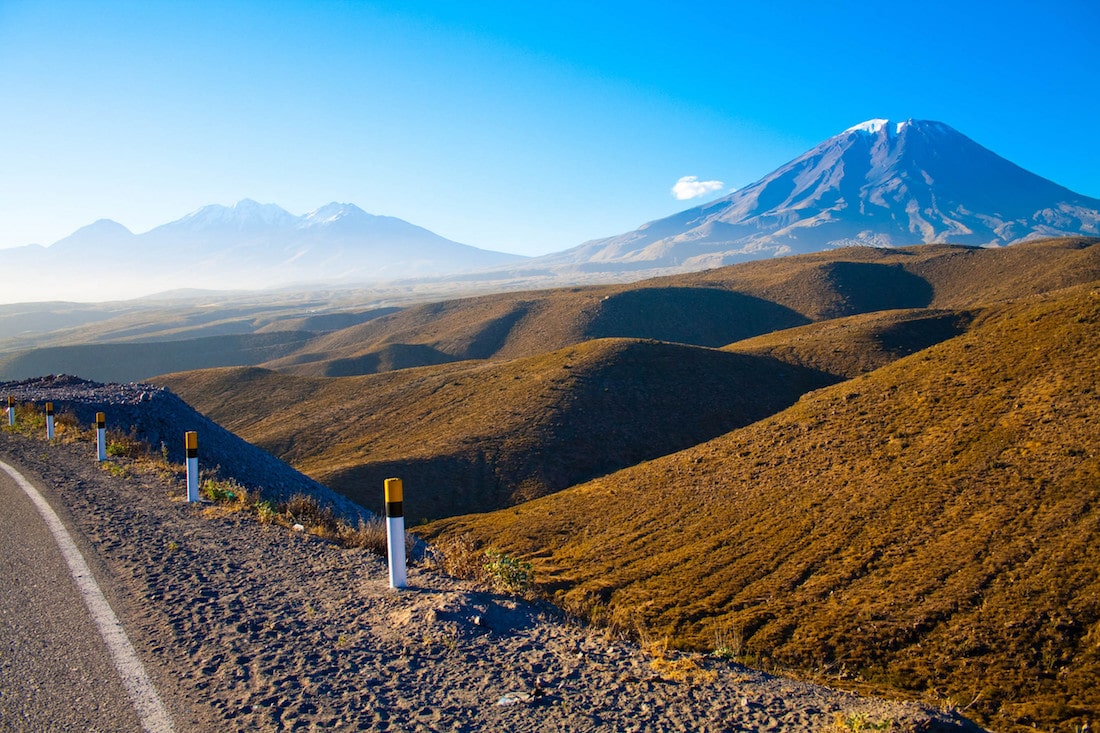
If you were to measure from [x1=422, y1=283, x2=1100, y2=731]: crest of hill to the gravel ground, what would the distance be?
2.47 m

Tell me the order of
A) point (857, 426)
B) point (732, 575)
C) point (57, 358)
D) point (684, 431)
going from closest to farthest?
point (732, 575) → point (857, 426) → point (684, 431) → point (57, 358)

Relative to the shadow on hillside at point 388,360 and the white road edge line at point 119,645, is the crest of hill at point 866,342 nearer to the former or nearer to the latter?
the white road edge line at point 119,645

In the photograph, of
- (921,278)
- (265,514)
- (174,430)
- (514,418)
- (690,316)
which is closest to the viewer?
(265,514)

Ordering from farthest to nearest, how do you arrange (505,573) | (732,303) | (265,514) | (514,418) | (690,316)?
(732,303)
(690,316)
(514,418)
(265,514)
(505,573)

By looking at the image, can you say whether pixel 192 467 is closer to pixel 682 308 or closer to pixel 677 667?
pixel 677 667

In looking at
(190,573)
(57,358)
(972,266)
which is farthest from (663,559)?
(57,358)

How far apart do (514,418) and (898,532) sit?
3351 centimetres

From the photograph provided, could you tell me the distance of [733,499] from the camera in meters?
27.3

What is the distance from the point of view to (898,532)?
20.4 meters

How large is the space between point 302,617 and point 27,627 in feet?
8.09

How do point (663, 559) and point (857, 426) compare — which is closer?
point (663, 559)

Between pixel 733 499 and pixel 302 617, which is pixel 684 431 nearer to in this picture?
pixel 733 499

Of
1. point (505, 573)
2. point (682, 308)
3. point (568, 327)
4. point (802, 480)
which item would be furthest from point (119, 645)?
point (682, 308)

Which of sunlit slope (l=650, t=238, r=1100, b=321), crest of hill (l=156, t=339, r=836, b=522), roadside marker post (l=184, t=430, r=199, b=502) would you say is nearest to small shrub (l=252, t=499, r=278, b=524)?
roadside marker post (l=184, t=430, r=199, b=502)
